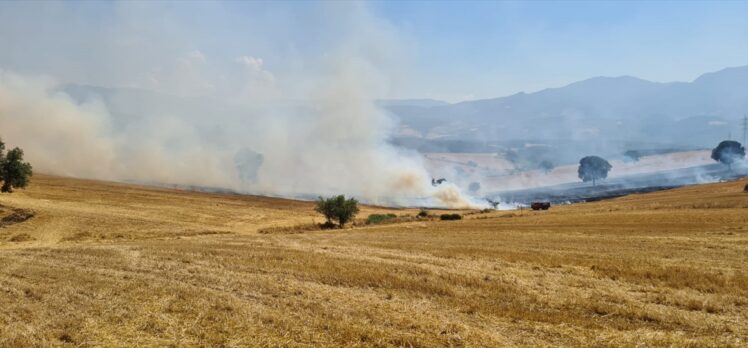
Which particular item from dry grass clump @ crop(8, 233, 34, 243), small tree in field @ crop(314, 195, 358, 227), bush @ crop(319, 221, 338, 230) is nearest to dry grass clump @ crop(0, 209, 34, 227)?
dry grass clump @ crop(8, 233, 34, 243)

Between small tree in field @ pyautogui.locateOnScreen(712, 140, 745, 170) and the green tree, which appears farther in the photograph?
small tree in field @ pyautogui.locateOnScreen(712, 140, 745, 170)

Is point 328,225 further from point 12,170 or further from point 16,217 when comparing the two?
point 12,170

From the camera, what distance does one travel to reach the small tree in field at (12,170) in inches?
2697

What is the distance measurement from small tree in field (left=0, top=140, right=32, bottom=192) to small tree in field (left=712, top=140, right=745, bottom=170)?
210m

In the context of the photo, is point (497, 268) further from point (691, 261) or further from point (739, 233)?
point (739, 233)

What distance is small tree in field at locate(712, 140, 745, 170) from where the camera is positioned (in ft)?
615

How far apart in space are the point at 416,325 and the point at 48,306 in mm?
10510

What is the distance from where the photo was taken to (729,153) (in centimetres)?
18875

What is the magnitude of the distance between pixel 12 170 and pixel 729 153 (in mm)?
214537

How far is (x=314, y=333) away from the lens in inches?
480

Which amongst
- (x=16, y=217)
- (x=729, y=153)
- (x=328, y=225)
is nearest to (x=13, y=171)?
(x=16, y=217)

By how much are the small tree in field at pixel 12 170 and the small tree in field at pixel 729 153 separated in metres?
210

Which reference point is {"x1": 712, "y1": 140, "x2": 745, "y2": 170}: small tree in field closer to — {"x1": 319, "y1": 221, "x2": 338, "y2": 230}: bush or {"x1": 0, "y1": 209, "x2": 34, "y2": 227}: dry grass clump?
{"x1": 319, "y1": 221, "x2": 338, "y2": 230}: bush

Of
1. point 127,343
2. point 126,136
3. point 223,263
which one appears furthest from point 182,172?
point 127,343
